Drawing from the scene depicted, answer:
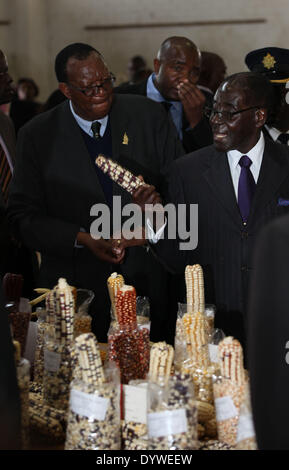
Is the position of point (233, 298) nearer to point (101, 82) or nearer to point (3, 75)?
point (101, 82)

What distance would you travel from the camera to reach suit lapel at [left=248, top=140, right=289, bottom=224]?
104 inches

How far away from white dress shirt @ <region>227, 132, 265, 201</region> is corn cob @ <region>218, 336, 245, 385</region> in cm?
106

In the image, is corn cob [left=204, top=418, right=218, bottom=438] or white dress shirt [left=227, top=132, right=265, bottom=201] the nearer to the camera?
corn cob [left=204, top=418, right=218, bottom=438]

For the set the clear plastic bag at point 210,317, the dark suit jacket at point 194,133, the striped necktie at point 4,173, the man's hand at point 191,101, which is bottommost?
A: the clear plastic bag at point 210,317

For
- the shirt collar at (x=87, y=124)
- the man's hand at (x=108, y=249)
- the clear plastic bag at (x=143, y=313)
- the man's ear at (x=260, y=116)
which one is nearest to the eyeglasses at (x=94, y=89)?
the shirt collar at (x=87, y=124)

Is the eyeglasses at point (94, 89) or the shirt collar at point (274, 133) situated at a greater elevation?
the eyeglasses at point (94, 89)

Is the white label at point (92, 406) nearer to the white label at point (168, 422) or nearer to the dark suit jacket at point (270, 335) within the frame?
the white label at point (168, 422)

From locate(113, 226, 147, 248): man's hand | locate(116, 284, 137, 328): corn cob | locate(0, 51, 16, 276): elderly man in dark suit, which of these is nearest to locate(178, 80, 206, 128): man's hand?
locate(0, 51, 16, 276): elderly man in dark suit

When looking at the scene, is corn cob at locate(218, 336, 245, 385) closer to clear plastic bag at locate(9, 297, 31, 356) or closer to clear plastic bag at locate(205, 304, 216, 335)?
clear plastic bag at locate(205, 304, 216, 335)

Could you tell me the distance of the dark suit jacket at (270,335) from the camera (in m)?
1.24

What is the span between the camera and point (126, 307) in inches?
81.1

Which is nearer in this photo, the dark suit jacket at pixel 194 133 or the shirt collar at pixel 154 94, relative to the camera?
the dark suit jacket at pixel 194 133

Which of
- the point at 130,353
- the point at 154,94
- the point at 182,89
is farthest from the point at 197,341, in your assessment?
the point at 154,94

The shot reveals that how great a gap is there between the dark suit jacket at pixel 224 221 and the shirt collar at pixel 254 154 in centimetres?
2
